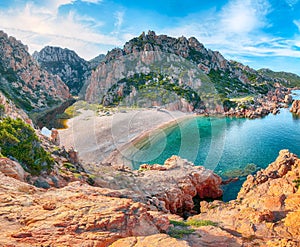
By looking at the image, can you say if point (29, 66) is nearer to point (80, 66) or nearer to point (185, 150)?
point (80, 66)

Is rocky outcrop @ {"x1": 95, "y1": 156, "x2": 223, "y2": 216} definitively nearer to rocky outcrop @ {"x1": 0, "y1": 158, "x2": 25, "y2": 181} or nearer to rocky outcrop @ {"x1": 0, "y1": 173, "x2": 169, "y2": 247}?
rocky outcrop @ {"x1": 0, "y1": 158, "x2": 25, "y2": 181}

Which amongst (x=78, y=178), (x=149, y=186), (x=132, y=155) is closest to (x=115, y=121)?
(x=132, y=155)

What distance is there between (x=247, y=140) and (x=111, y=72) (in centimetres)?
7612

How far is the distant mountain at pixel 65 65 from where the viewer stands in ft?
559

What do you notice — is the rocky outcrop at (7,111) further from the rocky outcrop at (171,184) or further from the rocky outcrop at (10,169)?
the rocky outcrop at (171,184)

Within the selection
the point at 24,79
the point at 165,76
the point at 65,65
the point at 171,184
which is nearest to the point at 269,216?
the point at 171,184

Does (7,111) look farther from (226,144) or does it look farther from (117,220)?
(226,144)

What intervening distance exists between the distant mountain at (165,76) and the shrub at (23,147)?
67.7 metres

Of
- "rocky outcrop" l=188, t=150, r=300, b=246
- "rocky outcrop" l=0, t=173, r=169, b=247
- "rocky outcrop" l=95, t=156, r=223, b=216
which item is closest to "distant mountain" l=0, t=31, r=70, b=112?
"rocky outcrop" l=95, t=156, r=223, b=216

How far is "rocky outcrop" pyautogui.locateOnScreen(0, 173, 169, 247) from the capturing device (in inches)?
296

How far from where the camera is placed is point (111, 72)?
110 m

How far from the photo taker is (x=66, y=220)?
8.33 m

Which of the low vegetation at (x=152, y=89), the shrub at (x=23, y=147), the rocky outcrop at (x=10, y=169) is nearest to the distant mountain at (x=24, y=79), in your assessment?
the low vegetation at (x=152, y=89)

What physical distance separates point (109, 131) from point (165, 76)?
57127 millimetres
